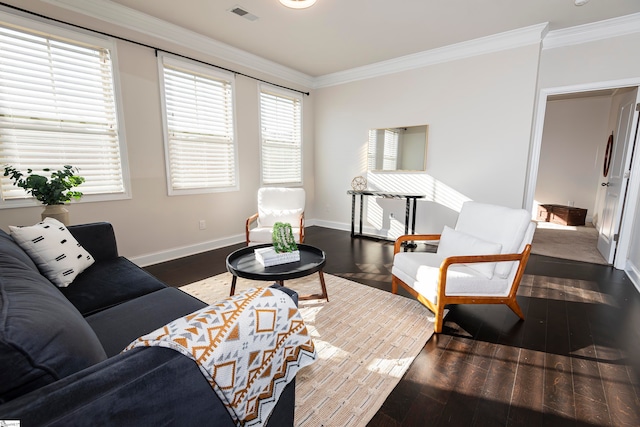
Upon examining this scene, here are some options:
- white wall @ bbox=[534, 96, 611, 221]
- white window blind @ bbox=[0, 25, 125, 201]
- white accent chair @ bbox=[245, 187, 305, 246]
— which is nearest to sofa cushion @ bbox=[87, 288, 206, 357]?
white accent chair @ bbox=[245, 187, 305, 246]

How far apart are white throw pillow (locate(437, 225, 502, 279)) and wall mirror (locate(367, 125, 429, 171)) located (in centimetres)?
214

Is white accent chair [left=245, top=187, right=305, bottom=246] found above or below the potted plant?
below

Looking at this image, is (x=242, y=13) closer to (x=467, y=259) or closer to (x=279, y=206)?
(x=279, y=206)

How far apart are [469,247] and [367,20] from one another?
2686 millimetres

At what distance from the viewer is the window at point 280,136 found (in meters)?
4.77

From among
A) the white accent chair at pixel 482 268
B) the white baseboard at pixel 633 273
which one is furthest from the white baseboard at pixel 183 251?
the white baseboard at pixel 633 273

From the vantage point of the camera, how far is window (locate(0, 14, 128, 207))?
2.55m

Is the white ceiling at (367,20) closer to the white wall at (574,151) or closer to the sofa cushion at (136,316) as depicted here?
the sofa cushion at (136,316)

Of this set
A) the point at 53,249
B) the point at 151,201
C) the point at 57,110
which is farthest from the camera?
the point at 151,201

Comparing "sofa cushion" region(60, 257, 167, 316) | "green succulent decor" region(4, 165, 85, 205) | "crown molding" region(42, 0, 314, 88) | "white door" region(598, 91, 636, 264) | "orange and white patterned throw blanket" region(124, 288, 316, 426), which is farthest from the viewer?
"white door" region(598, 91, 636, 264)

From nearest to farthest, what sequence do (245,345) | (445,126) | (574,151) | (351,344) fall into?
(245,345) < (351,344) < (445,126) < (574,151)

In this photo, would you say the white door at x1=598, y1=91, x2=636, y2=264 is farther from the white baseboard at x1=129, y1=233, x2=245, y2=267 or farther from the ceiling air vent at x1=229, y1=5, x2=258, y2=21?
the white baseboard at x1=129, y1=233, x2=245, y2=267

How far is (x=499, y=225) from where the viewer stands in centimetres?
236

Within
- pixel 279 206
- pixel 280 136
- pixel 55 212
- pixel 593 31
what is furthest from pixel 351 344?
pixel 593 31
